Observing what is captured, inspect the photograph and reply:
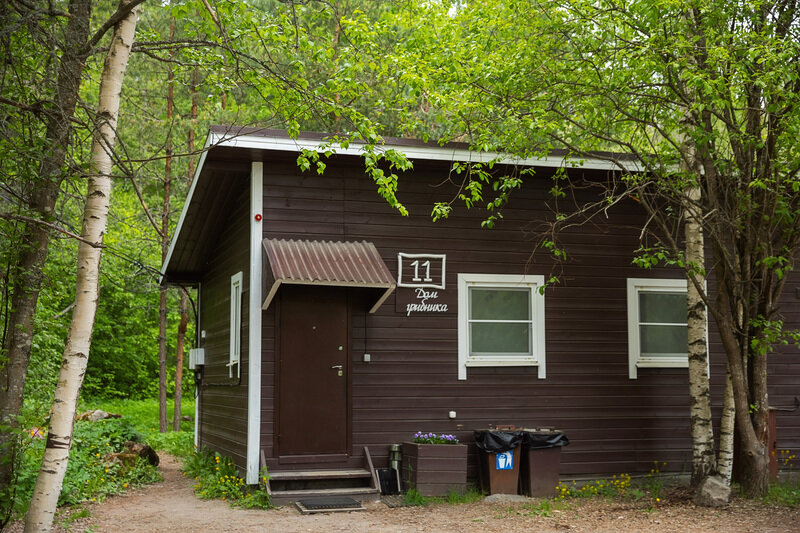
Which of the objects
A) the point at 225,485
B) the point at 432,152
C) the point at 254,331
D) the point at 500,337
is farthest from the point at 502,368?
the point at 225,485

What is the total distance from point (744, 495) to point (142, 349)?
19.7m

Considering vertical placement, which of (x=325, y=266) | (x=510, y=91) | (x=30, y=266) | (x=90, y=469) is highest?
(x=510, y=91)

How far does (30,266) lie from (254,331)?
2.71m

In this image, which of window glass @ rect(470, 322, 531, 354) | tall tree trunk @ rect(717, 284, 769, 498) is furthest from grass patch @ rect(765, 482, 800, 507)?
window glass @ rect(470, 322, 531, 354)

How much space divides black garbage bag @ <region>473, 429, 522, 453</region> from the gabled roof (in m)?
2.98

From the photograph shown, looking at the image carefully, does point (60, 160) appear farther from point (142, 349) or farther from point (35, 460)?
point (142, 349)

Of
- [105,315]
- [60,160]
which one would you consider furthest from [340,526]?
[105,315]

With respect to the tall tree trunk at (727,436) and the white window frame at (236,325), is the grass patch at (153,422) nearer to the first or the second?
the white window frame at (236,325)

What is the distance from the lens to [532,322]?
9781mm

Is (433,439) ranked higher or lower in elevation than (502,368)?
lower

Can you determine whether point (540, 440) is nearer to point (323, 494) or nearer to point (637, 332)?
point (637, 332)

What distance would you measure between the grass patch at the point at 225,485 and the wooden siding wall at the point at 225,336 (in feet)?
0.50

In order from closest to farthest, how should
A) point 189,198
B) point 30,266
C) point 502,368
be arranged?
1. point 30,266
2. point 502,368
3. point 189,198

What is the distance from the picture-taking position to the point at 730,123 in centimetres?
801
